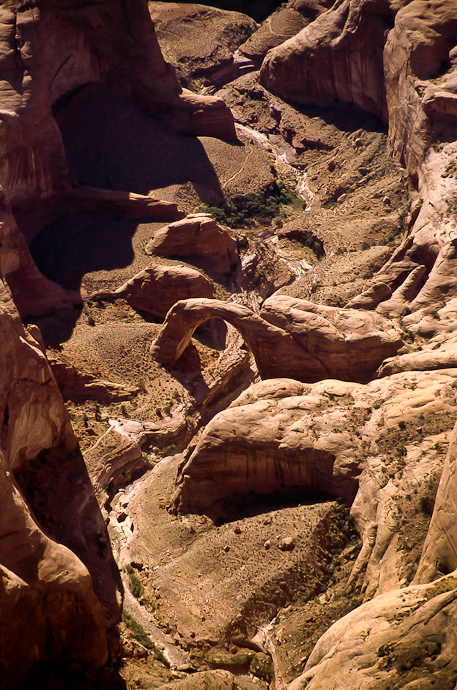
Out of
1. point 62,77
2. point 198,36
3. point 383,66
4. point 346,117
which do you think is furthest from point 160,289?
point 198,36

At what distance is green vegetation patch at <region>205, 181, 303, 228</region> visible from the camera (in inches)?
2180

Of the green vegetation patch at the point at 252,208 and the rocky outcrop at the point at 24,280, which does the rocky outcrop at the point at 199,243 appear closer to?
the green vegetation patch at the point at 252,208

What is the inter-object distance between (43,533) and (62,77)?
4515 cm

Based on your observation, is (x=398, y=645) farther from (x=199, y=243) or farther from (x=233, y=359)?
(x=199, y=243)

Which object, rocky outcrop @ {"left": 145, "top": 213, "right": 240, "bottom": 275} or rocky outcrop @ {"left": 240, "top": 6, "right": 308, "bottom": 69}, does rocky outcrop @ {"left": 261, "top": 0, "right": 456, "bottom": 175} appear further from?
rocky outcrop @ {"left": 145, "top": 213, "right": 240, "bottom": 275}

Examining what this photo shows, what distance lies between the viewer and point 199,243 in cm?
4691

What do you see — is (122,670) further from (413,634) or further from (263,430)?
(413,634)

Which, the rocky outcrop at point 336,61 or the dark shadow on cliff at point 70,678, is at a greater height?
the rocky outcrop at point 336,61

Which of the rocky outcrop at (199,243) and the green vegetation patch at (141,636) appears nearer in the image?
the green vegetation patch at (141,636)

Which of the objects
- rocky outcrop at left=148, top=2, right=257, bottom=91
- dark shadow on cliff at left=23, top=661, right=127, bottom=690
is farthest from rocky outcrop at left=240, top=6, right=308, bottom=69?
dark shadow on cliff at left=23, top=661, right=127, bottom=690

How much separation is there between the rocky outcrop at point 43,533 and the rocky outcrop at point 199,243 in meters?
23.1

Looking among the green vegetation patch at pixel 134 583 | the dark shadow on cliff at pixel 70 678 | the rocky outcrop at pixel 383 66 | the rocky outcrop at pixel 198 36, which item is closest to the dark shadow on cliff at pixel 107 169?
the rocky outcrop at pixel 383 66

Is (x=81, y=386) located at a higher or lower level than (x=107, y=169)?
lower

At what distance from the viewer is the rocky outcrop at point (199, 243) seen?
46.2 meters
